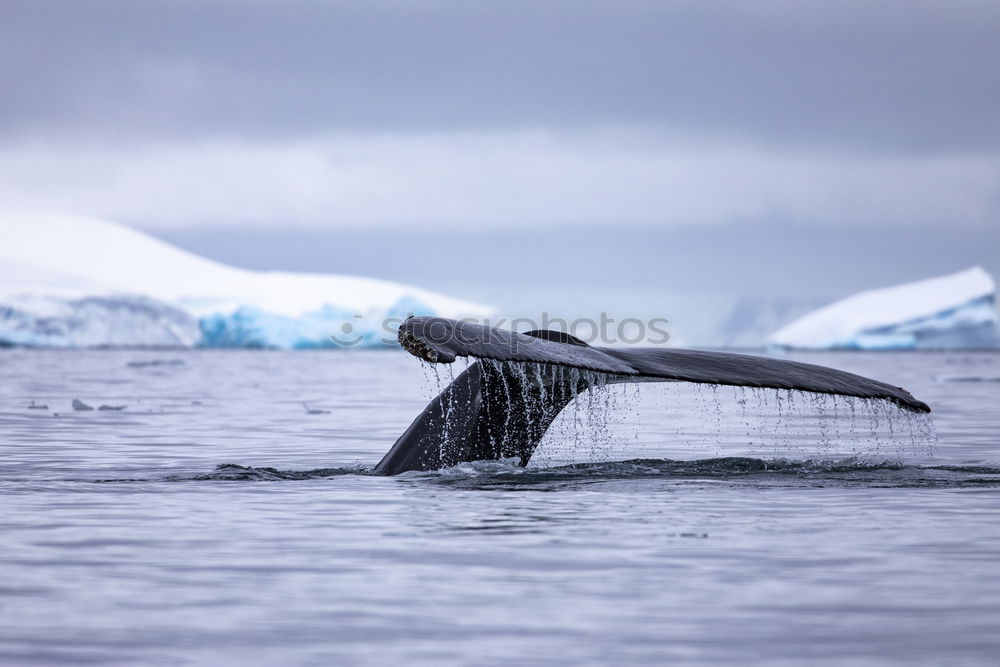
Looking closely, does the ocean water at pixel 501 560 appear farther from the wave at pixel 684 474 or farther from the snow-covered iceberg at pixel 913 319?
the snow-covered iceberg at pixel 913 319

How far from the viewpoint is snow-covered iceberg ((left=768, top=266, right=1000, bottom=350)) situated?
247ft

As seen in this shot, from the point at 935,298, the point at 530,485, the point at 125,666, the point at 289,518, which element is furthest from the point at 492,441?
the point at 935,298

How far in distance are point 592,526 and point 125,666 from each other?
3.22m

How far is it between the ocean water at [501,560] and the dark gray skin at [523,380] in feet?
0.58

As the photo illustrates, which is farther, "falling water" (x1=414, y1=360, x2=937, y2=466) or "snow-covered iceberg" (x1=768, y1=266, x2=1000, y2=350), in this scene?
"snow-covered iceberg" (x1=768, y1=266, x2=1000, y2=350)

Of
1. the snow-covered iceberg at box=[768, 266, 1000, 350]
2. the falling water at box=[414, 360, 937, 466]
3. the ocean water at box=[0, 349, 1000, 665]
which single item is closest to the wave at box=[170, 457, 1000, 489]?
the ocean water at box=[0, 349, 1000, 665]

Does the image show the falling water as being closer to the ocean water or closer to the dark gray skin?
the dark gray skin

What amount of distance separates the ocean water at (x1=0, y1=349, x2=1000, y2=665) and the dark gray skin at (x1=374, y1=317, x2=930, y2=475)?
176mm

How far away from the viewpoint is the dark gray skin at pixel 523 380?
21.8ft

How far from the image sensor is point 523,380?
27.7 ft

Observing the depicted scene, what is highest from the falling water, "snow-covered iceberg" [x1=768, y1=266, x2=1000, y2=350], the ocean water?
"snow-covered iceberg" [x1=768, y1=266, x2=1000, y2=350]

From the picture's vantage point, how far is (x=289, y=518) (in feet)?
25.3

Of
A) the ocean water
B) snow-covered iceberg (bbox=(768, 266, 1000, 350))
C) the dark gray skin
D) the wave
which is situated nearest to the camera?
the ocean water

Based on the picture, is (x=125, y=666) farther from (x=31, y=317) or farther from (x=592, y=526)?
(x=31, y=317)
